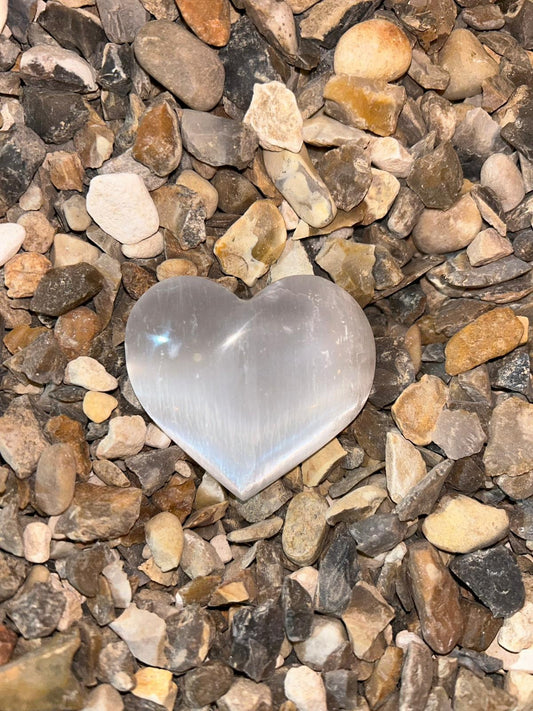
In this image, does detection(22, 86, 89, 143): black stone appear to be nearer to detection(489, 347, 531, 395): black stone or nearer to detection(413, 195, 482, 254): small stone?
detection(413, 195, 482, 254): small stone

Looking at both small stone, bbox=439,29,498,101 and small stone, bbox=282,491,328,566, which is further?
small stone, bbox=439,29,498,101

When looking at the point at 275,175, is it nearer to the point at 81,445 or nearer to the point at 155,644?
the point at 81,445

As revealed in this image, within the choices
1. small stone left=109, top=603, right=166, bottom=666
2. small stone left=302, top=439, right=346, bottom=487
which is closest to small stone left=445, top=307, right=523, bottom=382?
small stone left=302, top=439, right=346, bottom=487

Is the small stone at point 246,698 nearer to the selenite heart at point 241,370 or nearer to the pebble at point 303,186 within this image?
the selenite heart at point 241,370

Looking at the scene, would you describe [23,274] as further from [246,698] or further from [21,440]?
[246,698]

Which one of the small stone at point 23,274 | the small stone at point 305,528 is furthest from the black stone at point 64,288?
the small stone at point 305,528

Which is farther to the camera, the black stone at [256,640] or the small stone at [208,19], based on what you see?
the small stone at [208,19]
